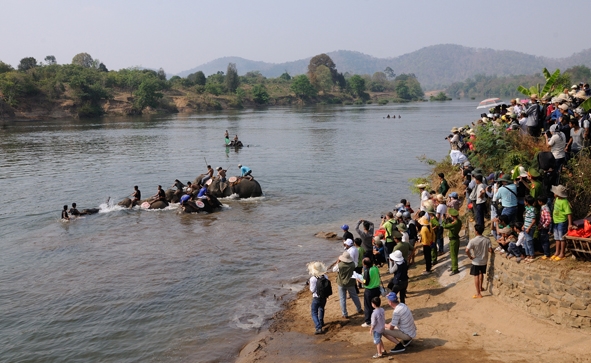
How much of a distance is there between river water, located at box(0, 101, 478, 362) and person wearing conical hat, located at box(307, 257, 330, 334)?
162cm

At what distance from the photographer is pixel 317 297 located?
1126cm

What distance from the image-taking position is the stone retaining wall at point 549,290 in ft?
31.2

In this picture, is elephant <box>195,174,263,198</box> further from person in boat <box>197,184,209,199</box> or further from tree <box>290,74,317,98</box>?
tree <box>290,74,317,98</box>

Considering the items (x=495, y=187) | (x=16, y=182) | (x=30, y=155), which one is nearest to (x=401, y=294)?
(x=495, y=187)

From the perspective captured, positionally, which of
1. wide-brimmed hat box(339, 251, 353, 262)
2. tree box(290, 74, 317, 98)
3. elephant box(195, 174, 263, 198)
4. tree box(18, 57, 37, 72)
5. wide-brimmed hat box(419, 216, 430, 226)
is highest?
tree box(18, 57, 37, 72)

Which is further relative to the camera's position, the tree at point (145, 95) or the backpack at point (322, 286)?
the tree at point (145, 95)

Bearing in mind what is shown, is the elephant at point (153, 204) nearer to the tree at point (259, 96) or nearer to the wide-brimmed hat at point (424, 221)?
the wide-brimmed hat at point (424, 221)

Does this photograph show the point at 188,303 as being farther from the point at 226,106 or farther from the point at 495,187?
the point at 226,106

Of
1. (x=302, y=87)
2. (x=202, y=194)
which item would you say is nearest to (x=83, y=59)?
(x=302, y=87)

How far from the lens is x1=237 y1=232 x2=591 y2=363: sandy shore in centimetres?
950

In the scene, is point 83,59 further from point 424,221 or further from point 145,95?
point 424,221

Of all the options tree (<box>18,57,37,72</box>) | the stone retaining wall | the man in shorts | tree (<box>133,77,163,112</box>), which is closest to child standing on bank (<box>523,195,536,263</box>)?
the stone retaining wall

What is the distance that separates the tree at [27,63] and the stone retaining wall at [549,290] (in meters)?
131

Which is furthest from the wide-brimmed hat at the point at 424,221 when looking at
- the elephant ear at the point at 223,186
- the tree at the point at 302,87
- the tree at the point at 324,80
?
the tree at the point at 324,80
